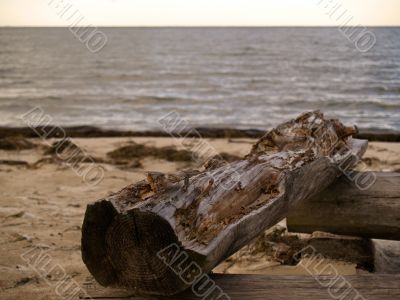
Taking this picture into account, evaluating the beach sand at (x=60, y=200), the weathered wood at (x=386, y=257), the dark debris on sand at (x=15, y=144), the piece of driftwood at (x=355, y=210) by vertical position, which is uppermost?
the dark debris on sand at (x=15, y=144)

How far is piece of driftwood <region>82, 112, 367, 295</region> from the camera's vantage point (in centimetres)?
187

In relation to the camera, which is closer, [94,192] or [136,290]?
[136,290]

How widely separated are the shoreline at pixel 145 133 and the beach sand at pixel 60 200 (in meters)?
0.48

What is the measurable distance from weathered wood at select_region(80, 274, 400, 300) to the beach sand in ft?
3.27

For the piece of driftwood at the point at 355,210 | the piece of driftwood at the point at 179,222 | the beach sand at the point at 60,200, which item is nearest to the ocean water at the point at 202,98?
the beach sand at the point at 60,200

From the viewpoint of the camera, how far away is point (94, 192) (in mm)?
5289

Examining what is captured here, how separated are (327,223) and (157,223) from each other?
1.83 m

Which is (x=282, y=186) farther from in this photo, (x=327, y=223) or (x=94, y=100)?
(x=94, y=100)

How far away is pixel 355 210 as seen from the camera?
3.26m

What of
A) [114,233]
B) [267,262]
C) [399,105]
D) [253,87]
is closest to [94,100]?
[253,87]

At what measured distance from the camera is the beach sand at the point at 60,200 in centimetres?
325

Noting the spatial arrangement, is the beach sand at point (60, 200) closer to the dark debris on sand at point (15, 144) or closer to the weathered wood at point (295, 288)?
the dark debris on sand at point (15, 144)

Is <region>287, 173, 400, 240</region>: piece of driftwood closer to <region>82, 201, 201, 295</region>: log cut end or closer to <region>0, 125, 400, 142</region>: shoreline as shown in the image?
<region>82, 201, 201, 295</region>: log cut end

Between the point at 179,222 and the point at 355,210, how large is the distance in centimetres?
175
